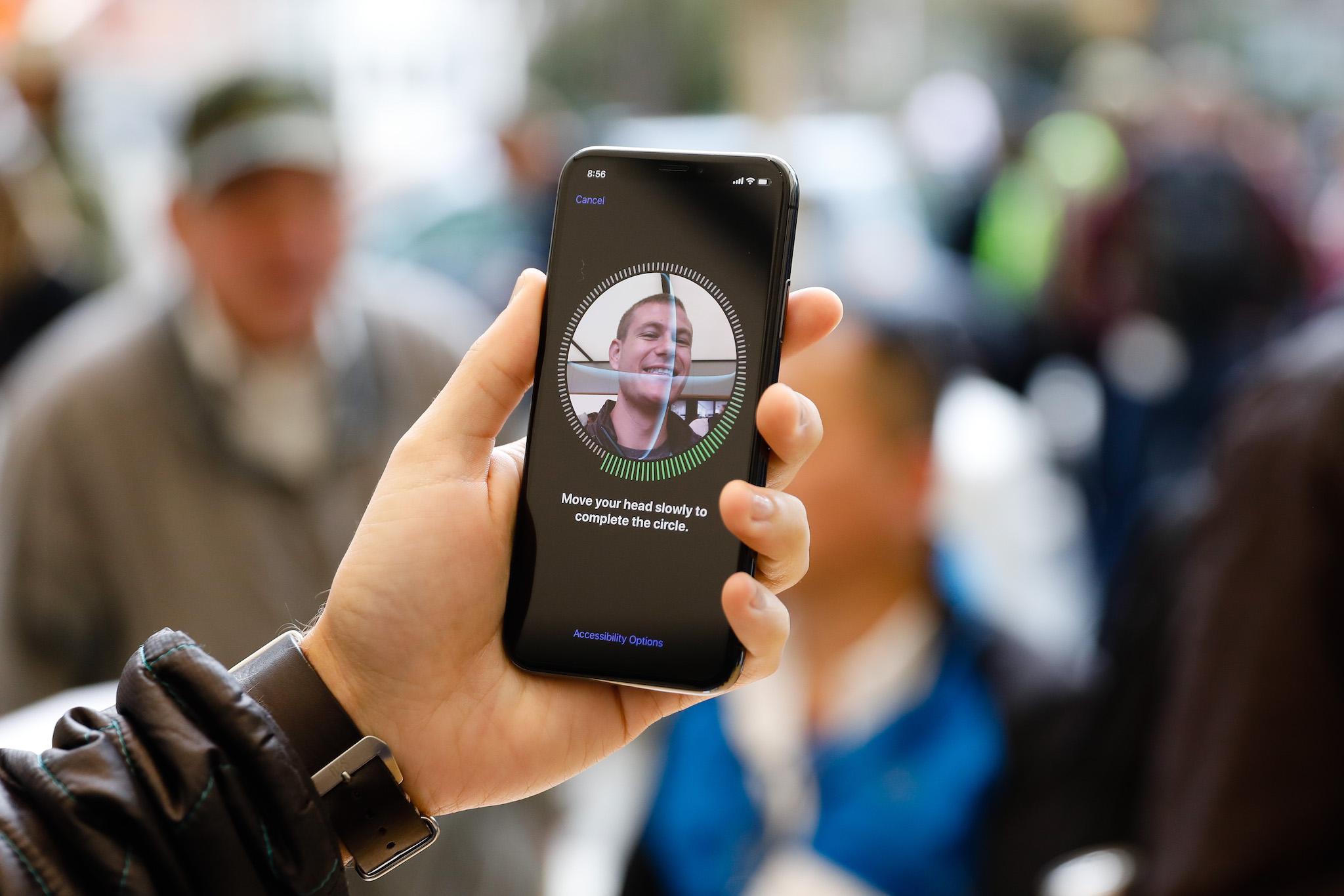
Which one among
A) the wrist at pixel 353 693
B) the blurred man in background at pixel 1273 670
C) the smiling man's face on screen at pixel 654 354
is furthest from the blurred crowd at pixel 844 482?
the smiling man's face on screen at pixel 654 354

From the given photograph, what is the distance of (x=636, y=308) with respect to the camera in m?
1.07

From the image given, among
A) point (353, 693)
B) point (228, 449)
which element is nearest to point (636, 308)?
point (353, 693)

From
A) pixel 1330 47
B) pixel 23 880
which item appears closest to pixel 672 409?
pixel 23 880

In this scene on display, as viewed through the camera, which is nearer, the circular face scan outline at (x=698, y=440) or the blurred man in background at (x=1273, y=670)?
the circular face scan outline at (x=698, y=440)

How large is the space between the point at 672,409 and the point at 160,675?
43 centimetres

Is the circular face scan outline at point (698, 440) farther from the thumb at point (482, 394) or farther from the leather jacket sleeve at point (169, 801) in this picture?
the leather jacket sleeve at point (169, 801)

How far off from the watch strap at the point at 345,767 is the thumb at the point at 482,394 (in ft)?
0.66

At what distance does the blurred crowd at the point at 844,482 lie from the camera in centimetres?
150

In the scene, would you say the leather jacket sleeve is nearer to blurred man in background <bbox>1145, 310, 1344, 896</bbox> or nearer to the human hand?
the human hand

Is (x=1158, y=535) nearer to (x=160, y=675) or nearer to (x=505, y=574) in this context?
(x=505, y=574)

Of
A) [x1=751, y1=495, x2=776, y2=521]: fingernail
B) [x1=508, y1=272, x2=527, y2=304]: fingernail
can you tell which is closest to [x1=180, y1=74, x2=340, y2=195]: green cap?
[x1=508, y1=272, x2=527, y2=304]: fingernail

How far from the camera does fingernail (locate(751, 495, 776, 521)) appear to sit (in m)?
0.98

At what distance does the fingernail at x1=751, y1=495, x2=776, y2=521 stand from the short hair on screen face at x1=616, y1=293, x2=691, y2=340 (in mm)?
178

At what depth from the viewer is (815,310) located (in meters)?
1.04
